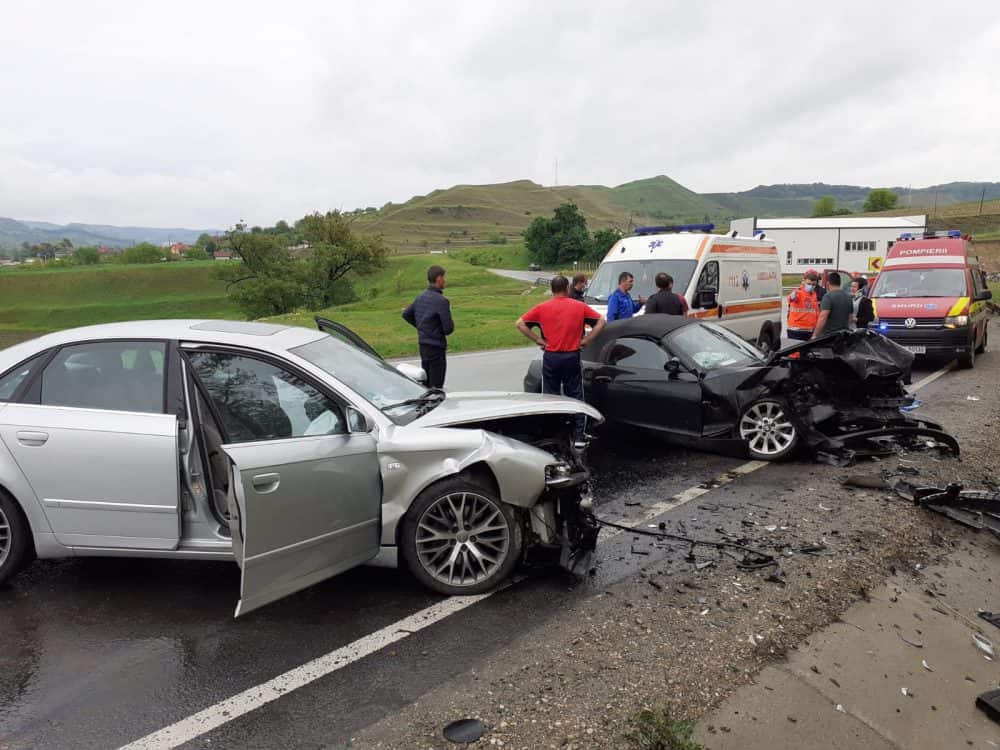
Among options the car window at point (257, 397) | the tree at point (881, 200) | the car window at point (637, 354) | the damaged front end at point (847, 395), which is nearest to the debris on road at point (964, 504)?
the damaged front end at point (847, 395)

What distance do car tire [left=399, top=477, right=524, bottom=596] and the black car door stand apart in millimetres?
3259

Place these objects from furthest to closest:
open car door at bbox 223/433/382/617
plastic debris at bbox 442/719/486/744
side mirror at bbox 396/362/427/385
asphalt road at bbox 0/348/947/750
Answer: side mirror at bbox 396/362/427/385 → open car door at bbox 223/433/382/617 → asphalt road at bbox 0/348/947/750 → plastic debris at bbox 442/719/486/744

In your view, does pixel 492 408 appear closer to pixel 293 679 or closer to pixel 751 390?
pixel 293 679

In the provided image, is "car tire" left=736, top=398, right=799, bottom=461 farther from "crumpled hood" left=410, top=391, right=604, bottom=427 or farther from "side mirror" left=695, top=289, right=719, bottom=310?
"side mirror" left=695, top=289, right=719, bottom=310

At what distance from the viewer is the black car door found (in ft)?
22.2

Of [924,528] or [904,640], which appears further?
[924,528]

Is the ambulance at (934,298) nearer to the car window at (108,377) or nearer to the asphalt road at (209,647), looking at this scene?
the asphalt road at (209,647)

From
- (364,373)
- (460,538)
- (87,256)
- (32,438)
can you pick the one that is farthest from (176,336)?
(87,256)

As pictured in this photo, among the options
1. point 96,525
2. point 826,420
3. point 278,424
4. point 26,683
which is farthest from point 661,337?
point 26,683

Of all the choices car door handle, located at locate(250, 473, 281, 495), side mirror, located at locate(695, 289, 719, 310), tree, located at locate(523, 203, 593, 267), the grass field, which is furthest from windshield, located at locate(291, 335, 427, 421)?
tree, located at locate(523, 203, 593, 267)

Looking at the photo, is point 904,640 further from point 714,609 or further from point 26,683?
point 26,683

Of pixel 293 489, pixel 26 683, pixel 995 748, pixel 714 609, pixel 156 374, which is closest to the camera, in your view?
pixel 995 748

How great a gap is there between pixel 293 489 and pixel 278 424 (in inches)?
22.5

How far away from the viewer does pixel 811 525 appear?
494 centimetres
